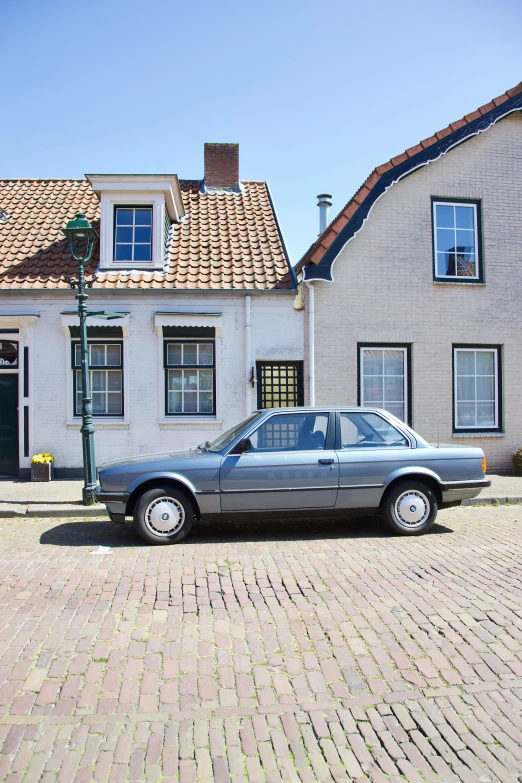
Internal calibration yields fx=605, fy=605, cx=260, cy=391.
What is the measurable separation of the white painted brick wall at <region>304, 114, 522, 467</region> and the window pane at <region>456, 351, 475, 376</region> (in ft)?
1.09

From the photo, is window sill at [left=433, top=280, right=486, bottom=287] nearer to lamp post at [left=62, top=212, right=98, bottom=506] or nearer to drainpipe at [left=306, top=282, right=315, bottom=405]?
drainpipe at [left=306, top=282, right=315, bottom=405]

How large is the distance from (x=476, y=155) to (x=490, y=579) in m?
10.6

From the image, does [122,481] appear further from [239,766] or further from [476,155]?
[476,155]

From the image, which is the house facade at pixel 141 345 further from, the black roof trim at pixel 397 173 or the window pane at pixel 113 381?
the black roof trim at pixel 397 173

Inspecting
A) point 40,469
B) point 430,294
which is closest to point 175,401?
point 40,469

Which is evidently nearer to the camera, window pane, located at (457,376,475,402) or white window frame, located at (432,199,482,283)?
white window frame, located at (432,199,482,283)

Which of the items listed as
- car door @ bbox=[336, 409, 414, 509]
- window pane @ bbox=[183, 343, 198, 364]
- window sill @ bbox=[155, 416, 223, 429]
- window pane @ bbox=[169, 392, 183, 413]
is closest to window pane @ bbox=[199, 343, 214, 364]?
window pane @ bbox=[183, 343, 198, 364]

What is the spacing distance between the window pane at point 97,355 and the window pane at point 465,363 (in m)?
7.52

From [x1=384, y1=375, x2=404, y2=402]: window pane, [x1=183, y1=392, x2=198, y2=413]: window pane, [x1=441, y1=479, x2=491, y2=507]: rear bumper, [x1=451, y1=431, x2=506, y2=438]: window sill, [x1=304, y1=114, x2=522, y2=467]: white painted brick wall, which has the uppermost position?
[x1=304, y1=114, x2=522, y2=467]: white painted brick wall

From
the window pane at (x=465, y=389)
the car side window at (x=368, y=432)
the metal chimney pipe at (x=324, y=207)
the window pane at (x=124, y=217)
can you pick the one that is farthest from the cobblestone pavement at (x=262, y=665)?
the metal chimney pipe at (x=324, y=207)

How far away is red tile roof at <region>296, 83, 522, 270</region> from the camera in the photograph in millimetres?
12359

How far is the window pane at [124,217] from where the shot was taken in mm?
13000

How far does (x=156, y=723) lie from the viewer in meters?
3.25

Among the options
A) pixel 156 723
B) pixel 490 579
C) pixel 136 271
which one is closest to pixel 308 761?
pixel 156 723
